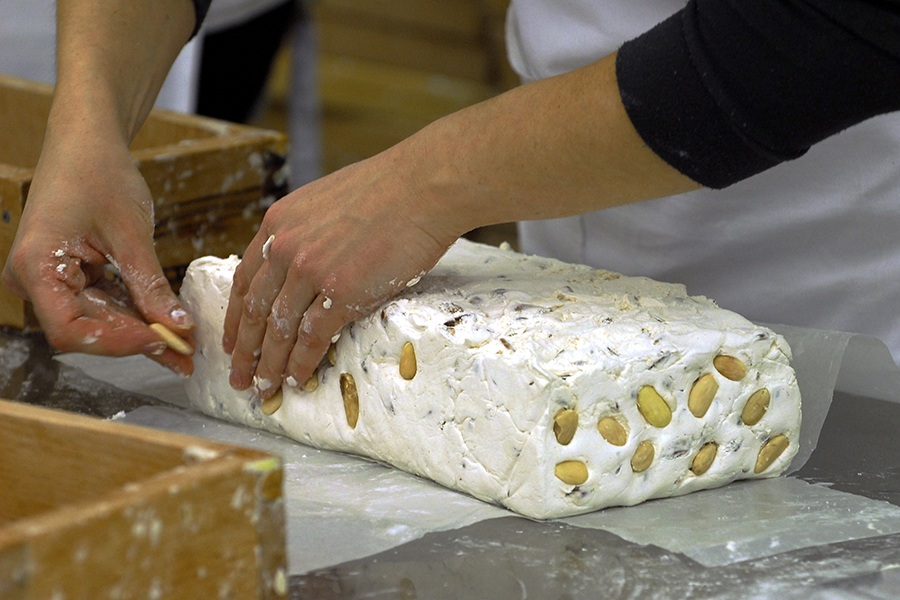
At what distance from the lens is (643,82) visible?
1.06m

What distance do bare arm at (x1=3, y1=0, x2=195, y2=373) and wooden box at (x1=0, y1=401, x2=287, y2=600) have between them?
20.0 inches

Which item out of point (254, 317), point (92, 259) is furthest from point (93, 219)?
point (254, 317)

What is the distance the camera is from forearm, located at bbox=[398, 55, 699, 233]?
1.09 meters

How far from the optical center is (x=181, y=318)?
1408 mm

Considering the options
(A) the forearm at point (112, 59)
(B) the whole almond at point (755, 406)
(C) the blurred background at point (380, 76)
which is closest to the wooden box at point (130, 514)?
(B) the whole almond at point (755, 406)

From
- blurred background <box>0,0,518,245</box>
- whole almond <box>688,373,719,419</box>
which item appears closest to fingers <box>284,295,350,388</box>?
whole almond <box>688,373,719,419</box>

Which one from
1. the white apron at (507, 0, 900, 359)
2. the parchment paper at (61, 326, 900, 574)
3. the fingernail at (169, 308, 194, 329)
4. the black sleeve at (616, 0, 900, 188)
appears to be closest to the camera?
the black sleeve at (616, 0, 900, 188)

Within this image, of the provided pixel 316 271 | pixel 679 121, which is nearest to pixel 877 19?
pixel 679 121

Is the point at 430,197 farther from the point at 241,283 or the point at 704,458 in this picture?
the point at 704,458

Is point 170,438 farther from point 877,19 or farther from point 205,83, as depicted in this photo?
point 205,83

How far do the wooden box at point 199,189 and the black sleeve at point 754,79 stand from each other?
858mm

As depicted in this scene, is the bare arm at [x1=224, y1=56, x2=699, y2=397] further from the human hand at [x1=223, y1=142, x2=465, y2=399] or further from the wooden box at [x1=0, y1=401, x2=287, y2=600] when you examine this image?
the wooden box at [x1=0, y1=401, x2=287, y2=600]

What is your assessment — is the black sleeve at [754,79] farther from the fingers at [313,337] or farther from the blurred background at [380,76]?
the blurred background at [380,76]

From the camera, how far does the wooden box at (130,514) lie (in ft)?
2.27
